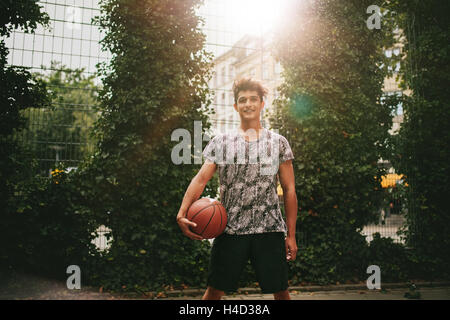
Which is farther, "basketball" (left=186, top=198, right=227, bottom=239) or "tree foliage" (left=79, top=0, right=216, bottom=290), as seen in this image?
"tree foliage" (left=79, top=0, right=216, bottom=290)

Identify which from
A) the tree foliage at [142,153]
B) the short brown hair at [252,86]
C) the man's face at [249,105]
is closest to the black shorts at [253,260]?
the man's face at [249,105]

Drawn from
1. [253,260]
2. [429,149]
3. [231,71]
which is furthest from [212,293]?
[429,149]

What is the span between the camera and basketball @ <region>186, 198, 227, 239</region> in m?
3.14

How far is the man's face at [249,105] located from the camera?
3.36 m

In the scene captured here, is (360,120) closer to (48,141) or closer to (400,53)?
(400,53)

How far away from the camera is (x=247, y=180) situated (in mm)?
3338

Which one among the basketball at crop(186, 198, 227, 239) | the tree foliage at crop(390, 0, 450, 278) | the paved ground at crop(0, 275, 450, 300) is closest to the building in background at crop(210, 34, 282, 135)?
the tree foliage at crop(390, 0, 450, 278)

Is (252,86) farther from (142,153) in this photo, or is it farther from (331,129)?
(331,129)

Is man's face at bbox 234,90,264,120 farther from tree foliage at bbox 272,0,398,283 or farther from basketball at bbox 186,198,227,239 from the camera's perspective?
tree foliage at bbox 272,0,398,283

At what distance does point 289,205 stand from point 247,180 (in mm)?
466

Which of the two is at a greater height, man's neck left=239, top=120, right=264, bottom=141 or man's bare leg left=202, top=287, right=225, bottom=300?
man's neck left=239, top=120, right=264, bottom=141

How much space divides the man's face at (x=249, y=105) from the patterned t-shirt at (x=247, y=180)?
0.68 ft

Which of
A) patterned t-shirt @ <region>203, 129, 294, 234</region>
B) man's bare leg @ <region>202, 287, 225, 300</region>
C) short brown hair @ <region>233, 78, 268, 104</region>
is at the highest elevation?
short brown hair @ <region>233, 78, 268, 104</region>
